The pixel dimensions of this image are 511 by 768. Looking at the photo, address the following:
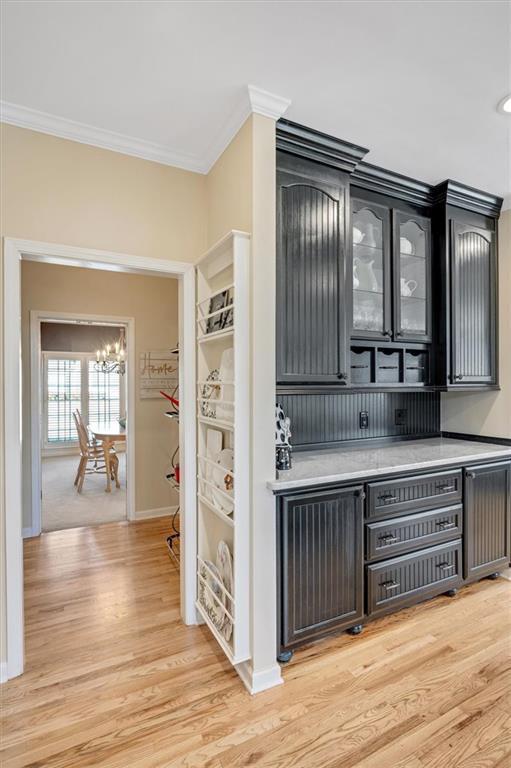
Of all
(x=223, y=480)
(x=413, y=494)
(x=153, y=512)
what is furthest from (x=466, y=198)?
(x=153, y=512)

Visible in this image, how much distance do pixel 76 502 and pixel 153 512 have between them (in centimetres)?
132

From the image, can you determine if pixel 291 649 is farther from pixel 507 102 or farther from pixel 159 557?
pixel 507 102

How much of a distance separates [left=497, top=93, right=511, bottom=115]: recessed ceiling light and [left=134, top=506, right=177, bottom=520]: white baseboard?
4262mm

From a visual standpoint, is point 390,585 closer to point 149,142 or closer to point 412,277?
point 412,277

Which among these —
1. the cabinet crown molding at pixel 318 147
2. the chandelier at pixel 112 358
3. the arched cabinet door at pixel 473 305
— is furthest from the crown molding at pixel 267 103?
the chandelier at pixel 112 358

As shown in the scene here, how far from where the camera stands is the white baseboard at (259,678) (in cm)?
183

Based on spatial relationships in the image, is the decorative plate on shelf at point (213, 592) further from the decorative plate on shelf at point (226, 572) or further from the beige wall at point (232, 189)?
the beige wall at point (232, 189)

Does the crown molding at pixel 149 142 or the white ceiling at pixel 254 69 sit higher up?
the white ceiling at pixel 254 69

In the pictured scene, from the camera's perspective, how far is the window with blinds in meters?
8.20

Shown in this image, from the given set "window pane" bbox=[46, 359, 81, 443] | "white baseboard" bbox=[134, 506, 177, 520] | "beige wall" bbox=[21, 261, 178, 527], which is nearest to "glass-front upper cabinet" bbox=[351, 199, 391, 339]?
"beige wall" bbox=[21, 261, 178, 527]

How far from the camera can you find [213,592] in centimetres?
211

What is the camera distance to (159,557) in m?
3.30

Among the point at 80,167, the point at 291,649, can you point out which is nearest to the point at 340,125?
the point at 80,167

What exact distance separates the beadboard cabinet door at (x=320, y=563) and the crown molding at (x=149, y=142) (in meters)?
1.90
